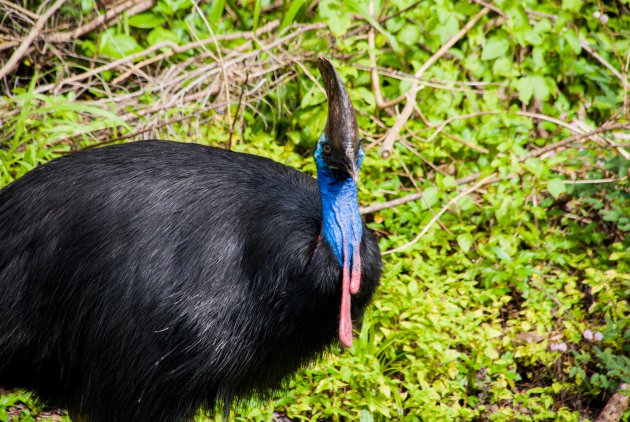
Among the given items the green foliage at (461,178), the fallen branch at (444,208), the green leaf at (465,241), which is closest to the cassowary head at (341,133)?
the green foliage at (461,178)

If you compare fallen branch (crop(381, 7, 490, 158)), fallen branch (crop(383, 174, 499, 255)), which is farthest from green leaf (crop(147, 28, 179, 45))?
fallen branch (crop(383, 174, 499, 255))

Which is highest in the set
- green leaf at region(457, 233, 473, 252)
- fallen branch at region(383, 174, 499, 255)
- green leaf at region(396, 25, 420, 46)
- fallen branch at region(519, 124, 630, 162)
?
green leaf at region(396, 25, 420, 46)

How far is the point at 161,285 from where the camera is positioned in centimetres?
265

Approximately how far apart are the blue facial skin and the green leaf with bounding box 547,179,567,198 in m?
1.77

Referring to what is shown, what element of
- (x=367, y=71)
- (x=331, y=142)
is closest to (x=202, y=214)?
(x=331, y=142)

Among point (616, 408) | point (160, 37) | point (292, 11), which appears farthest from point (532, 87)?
point (160, 37)

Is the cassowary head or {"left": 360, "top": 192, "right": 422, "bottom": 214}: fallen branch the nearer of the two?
the cassowary head

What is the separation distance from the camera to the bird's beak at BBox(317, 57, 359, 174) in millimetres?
2535

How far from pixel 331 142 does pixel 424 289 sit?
1.67m

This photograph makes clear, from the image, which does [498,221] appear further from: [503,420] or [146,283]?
[146,283]

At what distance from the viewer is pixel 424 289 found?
160 inches

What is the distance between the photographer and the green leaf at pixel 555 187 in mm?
4125

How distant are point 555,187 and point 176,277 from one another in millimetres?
2168

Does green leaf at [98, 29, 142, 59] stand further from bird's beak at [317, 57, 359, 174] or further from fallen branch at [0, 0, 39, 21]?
bird's beak at [317, 57, 359, 174]
